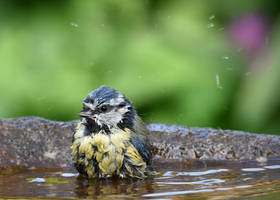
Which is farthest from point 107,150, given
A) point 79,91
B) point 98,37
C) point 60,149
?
point 98,37

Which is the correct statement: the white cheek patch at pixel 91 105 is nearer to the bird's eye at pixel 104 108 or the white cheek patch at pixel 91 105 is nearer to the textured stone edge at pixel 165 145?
the bird's eye at pixel 104 108

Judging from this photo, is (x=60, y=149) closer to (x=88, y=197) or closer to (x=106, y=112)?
(x=106, y=112)

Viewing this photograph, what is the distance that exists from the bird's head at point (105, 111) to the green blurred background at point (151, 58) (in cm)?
89

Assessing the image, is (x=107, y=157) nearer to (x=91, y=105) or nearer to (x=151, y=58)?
(x=91, y=105)

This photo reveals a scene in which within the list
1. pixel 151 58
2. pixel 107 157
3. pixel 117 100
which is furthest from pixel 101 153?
pixel 151 58

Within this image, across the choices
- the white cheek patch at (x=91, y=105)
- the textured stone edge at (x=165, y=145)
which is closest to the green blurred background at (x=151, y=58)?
the textured stone edge at (x=165, y=145)

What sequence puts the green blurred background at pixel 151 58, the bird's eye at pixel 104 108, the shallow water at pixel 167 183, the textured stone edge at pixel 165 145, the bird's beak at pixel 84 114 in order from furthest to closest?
1. the green blurred background at pixel 151 58
2. the textured stone edge at pixel 165 145
3. the bird's eye at pixel 104 108
4. the bird's beak at pixel 84 114
5. the shallow water at pixel 167 183

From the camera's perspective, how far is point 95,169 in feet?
10.5

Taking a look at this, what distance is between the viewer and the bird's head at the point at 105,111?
131 inches

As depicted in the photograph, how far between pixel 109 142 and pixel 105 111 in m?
0.22

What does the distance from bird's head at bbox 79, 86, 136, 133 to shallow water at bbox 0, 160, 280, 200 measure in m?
0.32

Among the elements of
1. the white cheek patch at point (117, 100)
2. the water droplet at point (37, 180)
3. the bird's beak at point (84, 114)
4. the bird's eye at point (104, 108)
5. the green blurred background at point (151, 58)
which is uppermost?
the green blurred background at point (151, 58)

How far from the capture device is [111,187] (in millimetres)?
2973

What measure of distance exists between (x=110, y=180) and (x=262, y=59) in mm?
1790
